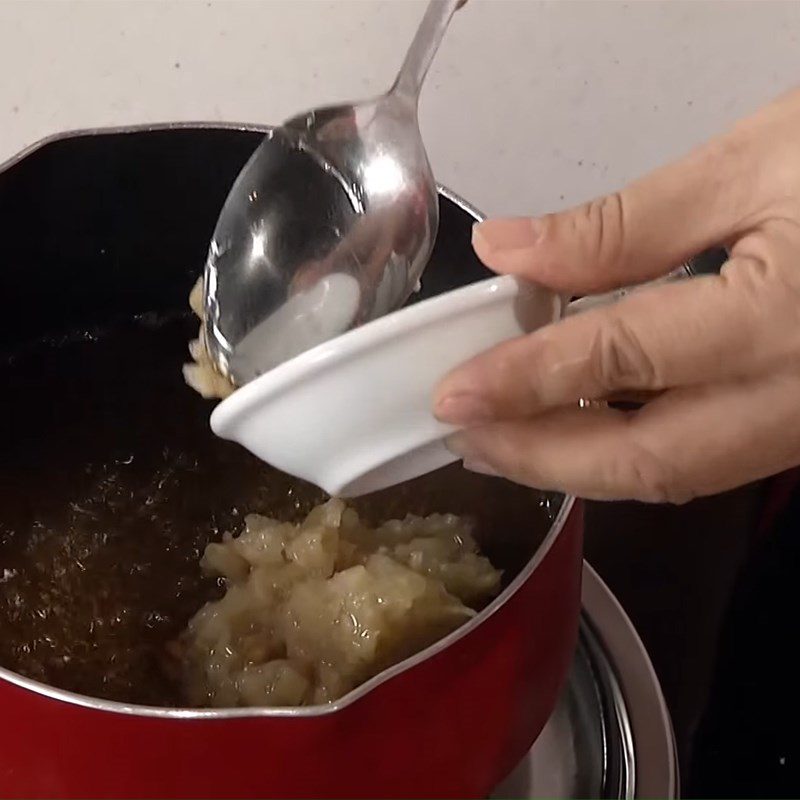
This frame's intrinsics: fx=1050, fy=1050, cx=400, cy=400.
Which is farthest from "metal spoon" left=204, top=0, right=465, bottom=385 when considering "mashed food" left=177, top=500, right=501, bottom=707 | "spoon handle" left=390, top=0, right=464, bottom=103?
"mashed food" left=177, top=500, right=501, bottom=707

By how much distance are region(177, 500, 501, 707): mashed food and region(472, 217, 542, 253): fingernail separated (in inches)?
6.9

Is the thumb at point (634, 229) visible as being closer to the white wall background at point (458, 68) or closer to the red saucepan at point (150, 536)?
the red saucepan at point (150, 536)

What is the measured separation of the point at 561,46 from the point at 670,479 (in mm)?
357

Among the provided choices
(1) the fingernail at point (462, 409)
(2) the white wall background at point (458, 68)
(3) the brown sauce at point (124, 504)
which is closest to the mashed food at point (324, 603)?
(3) the brown sauce at point (124, 504)

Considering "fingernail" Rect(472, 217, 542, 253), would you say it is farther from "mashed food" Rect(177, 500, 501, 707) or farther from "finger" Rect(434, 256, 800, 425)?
"mashed food" Rect(177, 500, 501, 707)

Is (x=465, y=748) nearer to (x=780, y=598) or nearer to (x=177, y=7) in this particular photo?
(x=780, y=598)

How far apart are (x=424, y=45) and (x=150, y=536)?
1.07 feet

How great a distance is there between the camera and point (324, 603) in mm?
479

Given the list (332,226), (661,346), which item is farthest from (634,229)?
(332,226)

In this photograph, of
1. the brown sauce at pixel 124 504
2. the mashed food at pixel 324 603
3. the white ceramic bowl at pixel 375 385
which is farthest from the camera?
the brown sauce at pixel 124 504

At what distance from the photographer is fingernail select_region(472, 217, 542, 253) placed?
0.35 m

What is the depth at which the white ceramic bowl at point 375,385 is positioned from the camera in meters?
0.32

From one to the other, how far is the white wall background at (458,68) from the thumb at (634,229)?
29cm

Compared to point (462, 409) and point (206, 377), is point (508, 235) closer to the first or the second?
point (462, 409)
